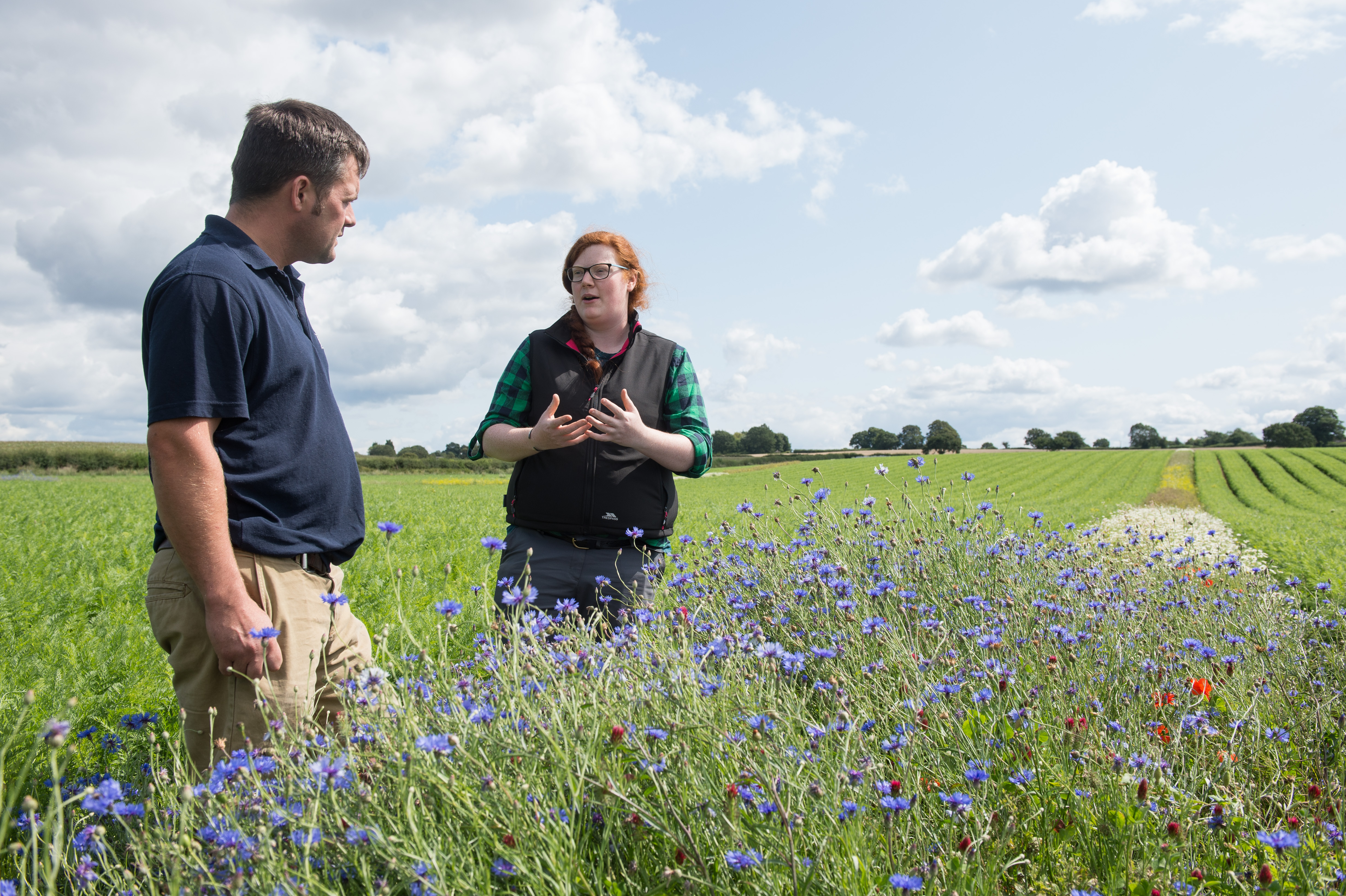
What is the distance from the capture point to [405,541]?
10500 millimetres

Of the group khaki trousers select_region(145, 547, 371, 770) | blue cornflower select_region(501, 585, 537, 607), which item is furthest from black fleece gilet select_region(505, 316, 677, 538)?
khaki trousers select_region(145, 547, 371, 770)

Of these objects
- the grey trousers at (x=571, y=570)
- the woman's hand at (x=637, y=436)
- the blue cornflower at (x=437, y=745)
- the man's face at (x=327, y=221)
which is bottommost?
the blue cornflower at (x=437, y=745)

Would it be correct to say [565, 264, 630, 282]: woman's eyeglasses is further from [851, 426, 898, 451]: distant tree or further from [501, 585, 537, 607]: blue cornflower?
[851, 426, 898, 451]: distant tree

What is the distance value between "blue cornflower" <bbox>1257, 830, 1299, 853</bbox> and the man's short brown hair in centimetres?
296

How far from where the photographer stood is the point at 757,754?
6.11 feet

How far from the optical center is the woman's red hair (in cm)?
322

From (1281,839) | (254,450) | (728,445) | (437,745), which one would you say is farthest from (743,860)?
(728,445)

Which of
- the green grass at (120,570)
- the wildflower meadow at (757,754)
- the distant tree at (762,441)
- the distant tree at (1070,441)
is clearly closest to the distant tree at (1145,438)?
the distant tree at (1070,441)

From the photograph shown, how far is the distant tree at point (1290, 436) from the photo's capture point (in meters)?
75.9

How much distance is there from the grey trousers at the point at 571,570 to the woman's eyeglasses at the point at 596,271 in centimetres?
113

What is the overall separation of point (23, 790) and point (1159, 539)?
22.5 ft

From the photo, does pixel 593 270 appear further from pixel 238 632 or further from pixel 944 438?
pixel 944 438

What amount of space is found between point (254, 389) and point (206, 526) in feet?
1.36

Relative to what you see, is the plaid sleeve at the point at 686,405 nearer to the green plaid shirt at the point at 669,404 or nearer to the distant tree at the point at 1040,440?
the green plaid shirt at the point at 669,404
